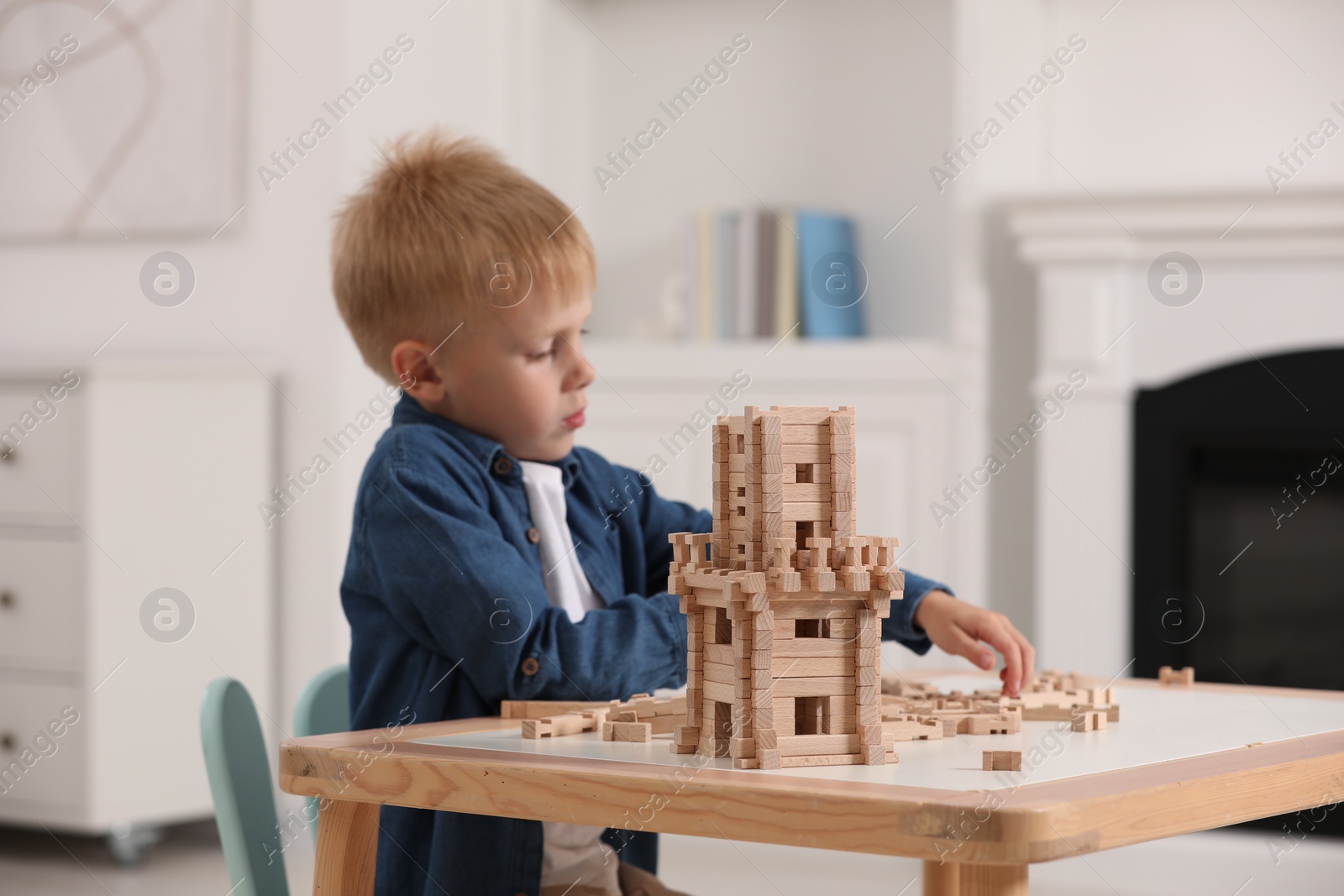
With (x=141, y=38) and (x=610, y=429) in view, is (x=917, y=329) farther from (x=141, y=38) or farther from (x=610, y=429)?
(x=141, y=38)

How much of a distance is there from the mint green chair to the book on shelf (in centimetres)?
177

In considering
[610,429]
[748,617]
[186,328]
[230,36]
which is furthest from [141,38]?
[748,617]

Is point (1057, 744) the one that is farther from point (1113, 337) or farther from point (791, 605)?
point (1113, 337)

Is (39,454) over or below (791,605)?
over

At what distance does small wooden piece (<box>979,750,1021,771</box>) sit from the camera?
754 mm

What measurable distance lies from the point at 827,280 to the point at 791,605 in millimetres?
2217

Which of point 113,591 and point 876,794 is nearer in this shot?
point 876,794

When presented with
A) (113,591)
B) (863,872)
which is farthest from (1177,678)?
(113,591)

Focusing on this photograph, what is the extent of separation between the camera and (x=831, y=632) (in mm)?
819

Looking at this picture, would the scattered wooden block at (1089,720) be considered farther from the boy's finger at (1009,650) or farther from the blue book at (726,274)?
the blue book at (726,274)

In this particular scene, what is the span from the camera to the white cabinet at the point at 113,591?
103 inches

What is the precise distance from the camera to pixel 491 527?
111 cm

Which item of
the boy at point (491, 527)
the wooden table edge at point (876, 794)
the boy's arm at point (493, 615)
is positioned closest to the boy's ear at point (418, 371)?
the boy at point (491, 527)

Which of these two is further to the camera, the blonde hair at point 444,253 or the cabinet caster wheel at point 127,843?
the cabinet caster wheel at point 127,843
